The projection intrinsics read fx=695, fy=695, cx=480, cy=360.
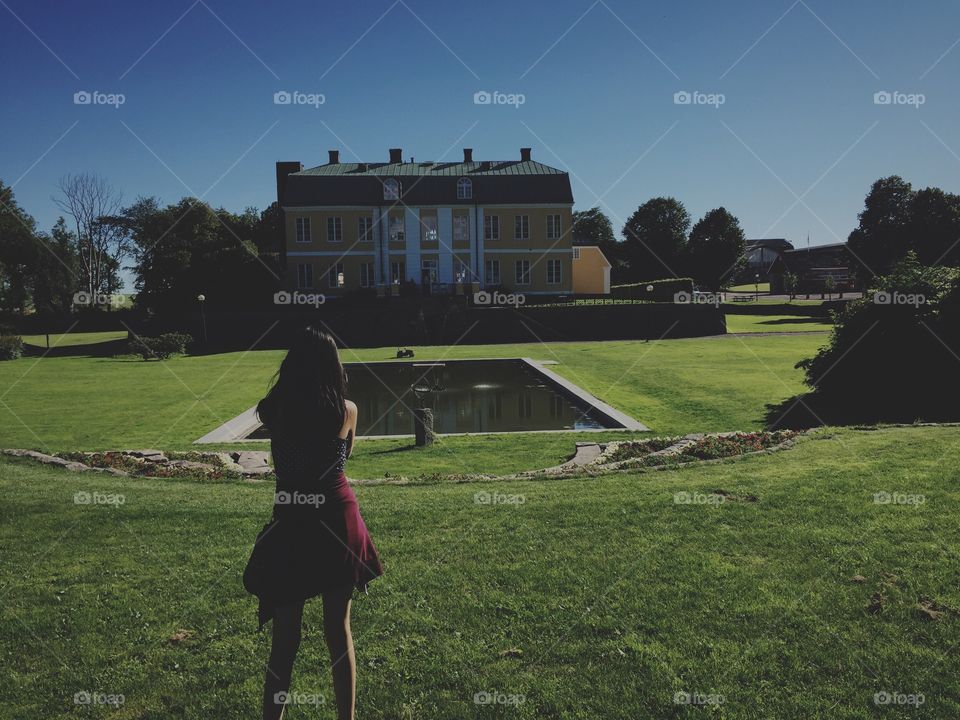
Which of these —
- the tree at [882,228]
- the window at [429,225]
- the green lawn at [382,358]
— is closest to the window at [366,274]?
the window at [429,225]

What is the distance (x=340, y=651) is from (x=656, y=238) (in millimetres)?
90933

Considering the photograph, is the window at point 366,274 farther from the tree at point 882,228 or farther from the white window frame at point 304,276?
the tree at point 882,228

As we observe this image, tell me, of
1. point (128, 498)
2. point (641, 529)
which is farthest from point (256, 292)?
point (641, 529)

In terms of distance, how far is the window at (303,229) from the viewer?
2181 inches

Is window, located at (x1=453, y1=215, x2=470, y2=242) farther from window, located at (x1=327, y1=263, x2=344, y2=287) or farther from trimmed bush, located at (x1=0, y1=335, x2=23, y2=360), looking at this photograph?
trimmed bush, located at (x1=0, y1=335, x2=23, y2=360)

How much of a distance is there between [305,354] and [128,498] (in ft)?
21.8

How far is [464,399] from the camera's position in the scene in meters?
23.0

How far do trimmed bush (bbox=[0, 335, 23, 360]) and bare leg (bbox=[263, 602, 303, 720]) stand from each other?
44.5 m

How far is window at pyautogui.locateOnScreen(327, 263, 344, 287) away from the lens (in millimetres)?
55969

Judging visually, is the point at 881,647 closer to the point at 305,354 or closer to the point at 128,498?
the point at 305,354

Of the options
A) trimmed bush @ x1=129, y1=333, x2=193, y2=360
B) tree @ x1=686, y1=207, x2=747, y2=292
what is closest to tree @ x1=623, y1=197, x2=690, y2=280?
tree @ x1=686, y1=207, x2=747, y2=292

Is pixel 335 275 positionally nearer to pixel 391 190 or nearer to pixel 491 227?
pixel 391 190

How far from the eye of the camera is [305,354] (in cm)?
396

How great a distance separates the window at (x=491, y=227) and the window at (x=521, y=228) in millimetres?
1370
